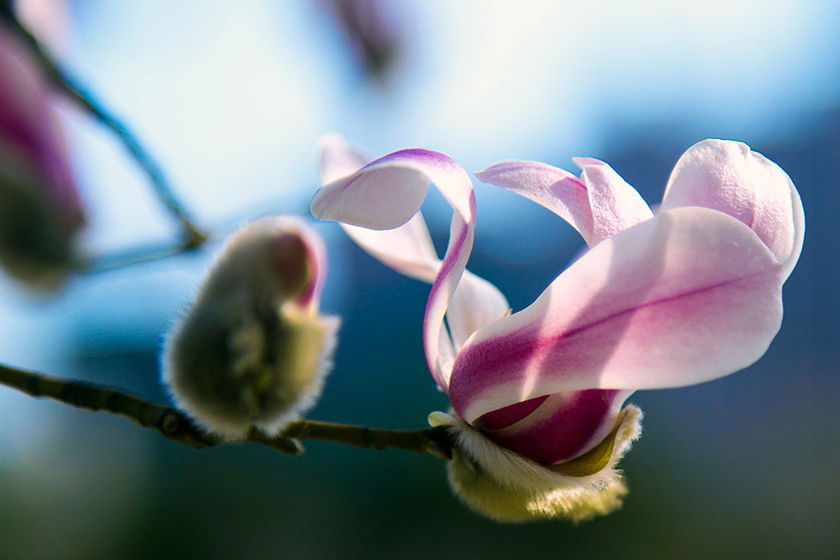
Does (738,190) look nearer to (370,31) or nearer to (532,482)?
(532,482)

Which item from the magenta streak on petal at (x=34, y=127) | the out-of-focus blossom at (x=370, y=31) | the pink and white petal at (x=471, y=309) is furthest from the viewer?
the out-of-focus blossom at (x=370, y=31)

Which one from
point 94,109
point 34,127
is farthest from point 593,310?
point 34,127

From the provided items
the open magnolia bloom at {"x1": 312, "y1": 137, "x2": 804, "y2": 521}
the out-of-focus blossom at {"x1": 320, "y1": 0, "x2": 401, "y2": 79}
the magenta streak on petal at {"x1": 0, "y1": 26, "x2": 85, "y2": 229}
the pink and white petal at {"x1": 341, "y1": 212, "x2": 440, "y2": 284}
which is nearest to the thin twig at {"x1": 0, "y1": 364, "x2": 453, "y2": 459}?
the open magnolia bloom at {"x1": 312, "y1": 137, "x2": 804, "y2": 521}

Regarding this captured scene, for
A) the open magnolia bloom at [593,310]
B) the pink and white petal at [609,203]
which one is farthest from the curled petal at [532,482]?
the pink and white petal at [609,203]

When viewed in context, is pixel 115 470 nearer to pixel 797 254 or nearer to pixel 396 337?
pixel 396 337

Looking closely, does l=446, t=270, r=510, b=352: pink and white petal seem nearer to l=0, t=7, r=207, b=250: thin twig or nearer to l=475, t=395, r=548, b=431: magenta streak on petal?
l=475, t=395, r=548, b=431: magenta streak on petal

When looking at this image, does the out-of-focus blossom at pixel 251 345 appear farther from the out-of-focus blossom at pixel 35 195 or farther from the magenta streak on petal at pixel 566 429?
the out-of-focus blossom at pixel 35 195
